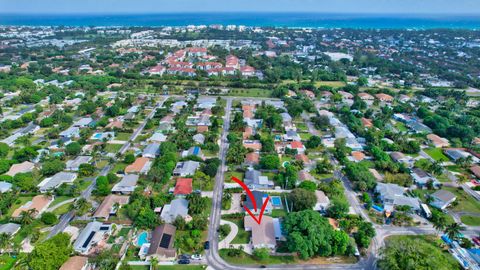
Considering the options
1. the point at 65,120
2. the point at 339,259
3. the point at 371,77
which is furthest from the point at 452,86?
the point at 65,120

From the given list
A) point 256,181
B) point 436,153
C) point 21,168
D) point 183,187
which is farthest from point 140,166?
point 436,153

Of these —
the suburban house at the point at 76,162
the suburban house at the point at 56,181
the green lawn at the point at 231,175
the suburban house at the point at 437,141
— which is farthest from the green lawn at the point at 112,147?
the suburban house at the point at 437,141

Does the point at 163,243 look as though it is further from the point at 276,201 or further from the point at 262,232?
the point at 276,201

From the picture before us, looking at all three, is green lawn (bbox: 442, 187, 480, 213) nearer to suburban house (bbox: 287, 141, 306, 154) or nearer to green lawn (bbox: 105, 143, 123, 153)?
suburban house (bbox: 287, 141, 306, 154)

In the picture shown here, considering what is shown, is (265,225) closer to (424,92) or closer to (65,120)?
(65,120)

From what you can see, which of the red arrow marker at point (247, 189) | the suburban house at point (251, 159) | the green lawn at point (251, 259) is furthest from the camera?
the suburban house at point (251, 159)

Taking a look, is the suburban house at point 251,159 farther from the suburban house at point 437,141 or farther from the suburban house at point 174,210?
the suburban house at point 437,141
